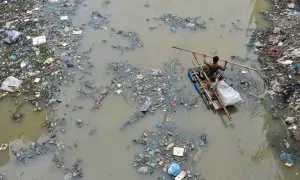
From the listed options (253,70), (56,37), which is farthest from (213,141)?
(56,37)

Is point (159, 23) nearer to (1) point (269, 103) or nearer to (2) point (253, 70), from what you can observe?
(2) point (253, 70)

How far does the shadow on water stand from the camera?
646 centimetres

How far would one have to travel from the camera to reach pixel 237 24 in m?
8.43

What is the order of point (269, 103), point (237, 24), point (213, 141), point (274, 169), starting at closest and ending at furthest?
point (274, 169), point (213, 141), point (269, 103), point (237, 24)

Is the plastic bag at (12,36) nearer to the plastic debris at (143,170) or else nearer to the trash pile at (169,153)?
the trash pile at (169,153)

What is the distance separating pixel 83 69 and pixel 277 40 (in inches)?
168

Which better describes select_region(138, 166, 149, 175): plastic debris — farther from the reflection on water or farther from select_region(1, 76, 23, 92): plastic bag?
the reflection on water

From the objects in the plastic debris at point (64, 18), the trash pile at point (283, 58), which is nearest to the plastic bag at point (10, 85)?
the plastic debris at point (64, 18)

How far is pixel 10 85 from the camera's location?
7.11 meters

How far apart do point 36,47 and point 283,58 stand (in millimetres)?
5324

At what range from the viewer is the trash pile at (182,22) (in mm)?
8344

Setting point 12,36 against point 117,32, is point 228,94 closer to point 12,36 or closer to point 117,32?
point 117,32

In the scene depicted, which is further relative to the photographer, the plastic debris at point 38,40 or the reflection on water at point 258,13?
the reflection on water at point 258,13

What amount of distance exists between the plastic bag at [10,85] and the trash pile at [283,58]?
5.01 meters
